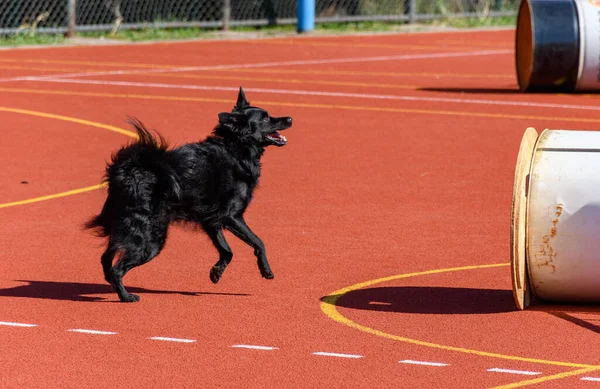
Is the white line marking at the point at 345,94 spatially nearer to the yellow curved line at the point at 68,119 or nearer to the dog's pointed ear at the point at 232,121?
the yellow curved line at the point at 68,119

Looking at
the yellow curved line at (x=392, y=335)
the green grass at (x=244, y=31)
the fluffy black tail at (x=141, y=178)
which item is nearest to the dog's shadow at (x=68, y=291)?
the fluffy black tail at (x=141, y=178)

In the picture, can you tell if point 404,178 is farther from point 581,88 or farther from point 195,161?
point 581,88

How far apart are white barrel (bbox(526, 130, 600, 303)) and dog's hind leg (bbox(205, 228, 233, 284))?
6.30ft

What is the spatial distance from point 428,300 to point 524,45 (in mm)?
13233

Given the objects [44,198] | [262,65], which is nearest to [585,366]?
[44,198]

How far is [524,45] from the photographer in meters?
20.4

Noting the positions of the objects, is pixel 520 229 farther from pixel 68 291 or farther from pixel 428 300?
pixel 68 291

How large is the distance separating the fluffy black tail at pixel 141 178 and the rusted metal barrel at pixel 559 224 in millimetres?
2065

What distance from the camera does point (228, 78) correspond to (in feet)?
→ 68.4

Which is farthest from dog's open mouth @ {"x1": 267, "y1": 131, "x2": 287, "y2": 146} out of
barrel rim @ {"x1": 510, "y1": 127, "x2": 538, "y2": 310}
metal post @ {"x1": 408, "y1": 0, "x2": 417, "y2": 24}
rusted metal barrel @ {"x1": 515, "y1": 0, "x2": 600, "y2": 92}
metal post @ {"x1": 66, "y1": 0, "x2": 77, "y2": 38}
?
metal post @ {"x1": 408, "y1": 0, "x2": 417, "y2": 24}

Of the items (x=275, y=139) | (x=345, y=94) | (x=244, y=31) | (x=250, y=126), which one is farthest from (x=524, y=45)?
(x=250, y=126)

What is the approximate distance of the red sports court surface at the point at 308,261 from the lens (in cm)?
636

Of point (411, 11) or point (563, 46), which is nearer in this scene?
point (563, 46)

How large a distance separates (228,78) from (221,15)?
33.4 feet
